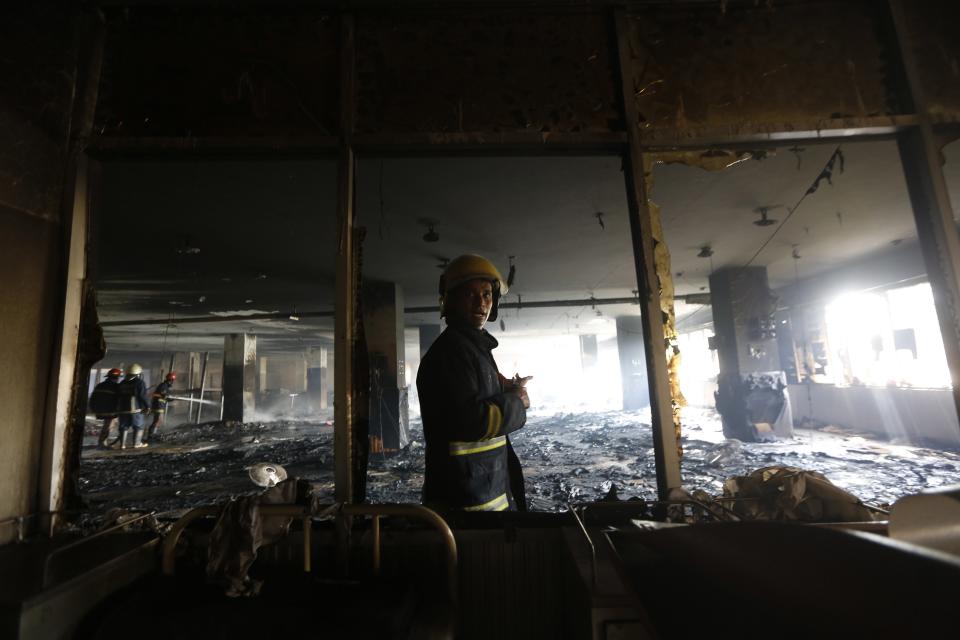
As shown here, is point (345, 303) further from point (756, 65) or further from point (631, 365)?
point (631, 365)

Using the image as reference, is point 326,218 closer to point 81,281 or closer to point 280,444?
point 81,281

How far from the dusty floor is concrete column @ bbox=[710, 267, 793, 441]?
1.99 feet

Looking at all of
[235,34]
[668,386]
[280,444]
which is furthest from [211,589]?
[280,444]

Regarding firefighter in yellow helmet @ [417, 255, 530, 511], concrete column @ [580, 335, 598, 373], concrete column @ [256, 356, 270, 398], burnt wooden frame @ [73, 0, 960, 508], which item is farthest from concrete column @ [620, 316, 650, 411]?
concrete column @ [256, 356, 270, 398]

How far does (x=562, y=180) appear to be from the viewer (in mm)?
4723

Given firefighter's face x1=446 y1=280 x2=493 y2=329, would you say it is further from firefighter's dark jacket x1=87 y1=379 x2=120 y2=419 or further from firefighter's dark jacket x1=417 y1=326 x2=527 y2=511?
firefighter's dark jacket x1=87 y1=379 x2=120 y2=419

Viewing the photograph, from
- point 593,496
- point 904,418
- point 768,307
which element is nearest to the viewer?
point 593,496

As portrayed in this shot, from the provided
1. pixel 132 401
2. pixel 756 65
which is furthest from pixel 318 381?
pixel 756 65

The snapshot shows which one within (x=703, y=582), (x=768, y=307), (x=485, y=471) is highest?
(x=768, y=307)

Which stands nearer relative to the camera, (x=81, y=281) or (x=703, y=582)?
(x=703, y=582)

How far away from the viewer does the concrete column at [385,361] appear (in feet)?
30.2

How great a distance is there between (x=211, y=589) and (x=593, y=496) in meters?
4.49

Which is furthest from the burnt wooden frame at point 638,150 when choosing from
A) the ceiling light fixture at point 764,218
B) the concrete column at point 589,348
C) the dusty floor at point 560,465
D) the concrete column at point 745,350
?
the concrete column at point 589,348

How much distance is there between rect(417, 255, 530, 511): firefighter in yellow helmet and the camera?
206cm
